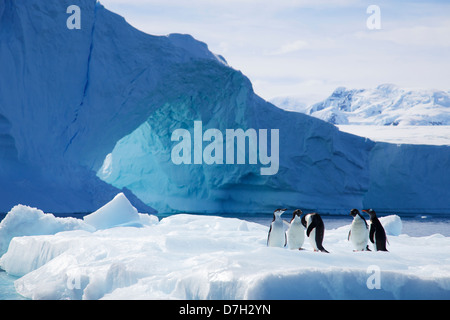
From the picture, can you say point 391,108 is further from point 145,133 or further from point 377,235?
point 377,235

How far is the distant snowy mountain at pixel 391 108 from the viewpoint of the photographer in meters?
69.2

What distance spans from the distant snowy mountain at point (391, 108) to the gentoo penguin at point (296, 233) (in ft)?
203

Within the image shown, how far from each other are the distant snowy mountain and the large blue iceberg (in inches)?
1839

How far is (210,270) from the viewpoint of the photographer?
4.12 m

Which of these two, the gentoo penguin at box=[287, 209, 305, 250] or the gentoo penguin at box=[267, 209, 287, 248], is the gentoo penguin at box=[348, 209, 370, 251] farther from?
the gentoo penguin at box=[267, 209, 287, 248]

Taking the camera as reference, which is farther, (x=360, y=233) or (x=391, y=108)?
(x=391, y=108)

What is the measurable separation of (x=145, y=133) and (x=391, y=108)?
65917mm

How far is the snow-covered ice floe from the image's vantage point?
3930 millimetres

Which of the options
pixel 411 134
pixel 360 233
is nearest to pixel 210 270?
pixel 360 233

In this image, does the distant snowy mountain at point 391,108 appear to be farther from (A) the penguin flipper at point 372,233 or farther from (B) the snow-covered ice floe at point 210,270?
(B) the snow-covered ice floe at point 210,270

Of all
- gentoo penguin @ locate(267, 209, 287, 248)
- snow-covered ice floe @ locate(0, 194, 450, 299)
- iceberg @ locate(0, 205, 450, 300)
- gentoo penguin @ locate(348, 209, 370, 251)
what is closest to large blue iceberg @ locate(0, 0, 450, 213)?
snow-covered ice floe @ locate(0, 194, 450, 299)
